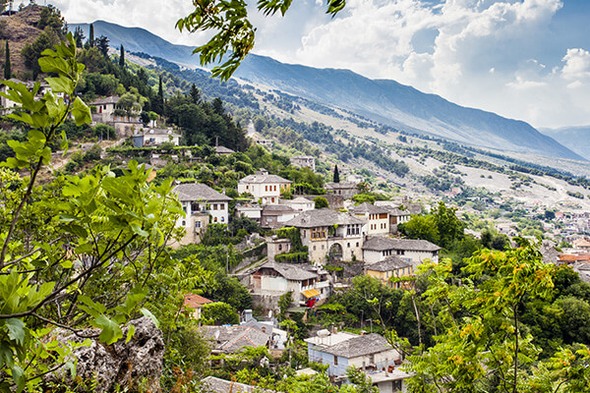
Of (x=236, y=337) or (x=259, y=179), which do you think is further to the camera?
(x=259, y=179)

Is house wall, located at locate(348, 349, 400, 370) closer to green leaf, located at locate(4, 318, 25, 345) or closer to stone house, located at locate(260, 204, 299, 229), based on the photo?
stone house, located at locate(260, 204, 299, 229)

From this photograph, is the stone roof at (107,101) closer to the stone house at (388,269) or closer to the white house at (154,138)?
the white house at (154,138)

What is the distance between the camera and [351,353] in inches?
943

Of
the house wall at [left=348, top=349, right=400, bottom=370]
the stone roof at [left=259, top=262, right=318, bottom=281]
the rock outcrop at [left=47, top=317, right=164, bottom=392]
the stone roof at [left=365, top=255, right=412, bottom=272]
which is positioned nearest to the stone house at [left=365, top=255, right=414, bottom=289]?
the stone roof at [left=365, top=255, right=412, bottom=272]

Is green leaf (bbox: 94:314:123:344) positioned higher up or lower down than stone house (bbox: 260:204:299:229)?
higher up

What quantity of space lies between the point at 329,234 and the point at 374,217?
6308 mm

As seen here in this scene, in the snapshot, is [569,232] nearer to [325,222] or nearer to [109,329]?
[325,222]

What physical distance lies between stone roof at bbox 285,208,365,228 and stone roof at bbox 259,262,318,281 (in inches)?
142

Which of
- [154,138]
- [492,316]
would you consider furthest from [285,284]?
[492,316]

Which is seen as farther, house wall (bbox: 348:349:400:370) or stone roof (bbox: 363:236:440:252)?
stone roof (bbox: 363:236:440:252)

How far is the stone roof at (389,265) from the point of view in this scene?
1329 inches

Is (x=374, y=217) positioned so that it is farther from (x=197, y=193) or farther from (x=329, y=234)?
(x=197, y=193)

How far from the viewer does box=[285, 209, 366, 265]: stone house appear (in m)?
34.8

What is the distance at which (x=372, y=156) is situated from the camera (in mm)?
180000
